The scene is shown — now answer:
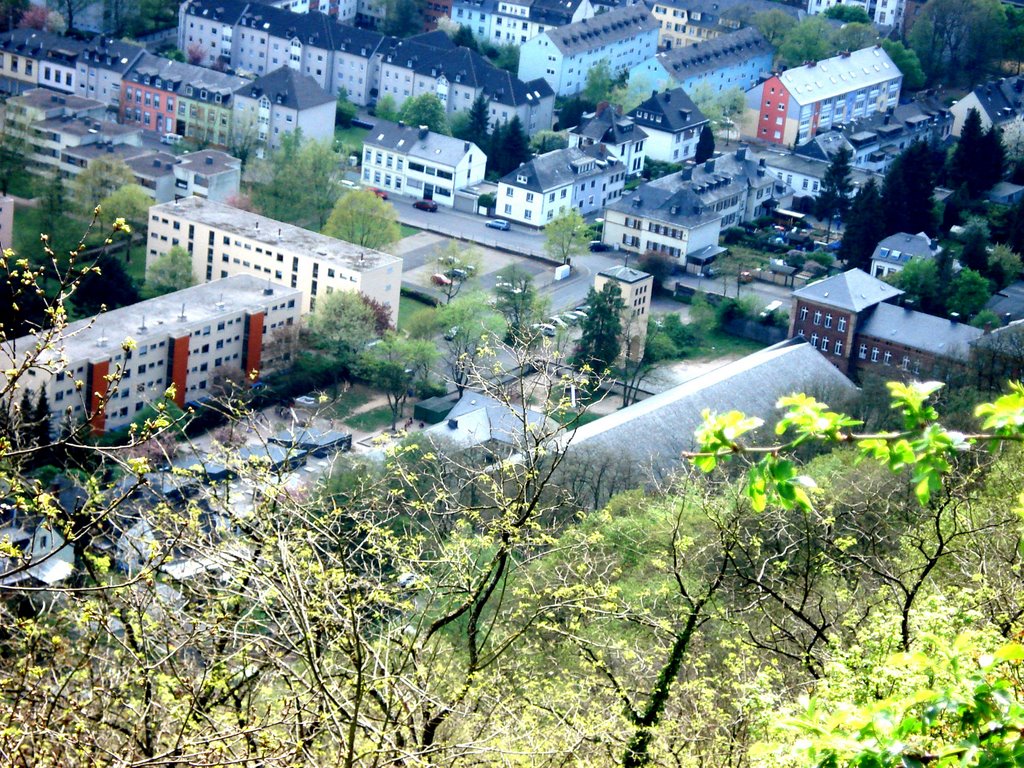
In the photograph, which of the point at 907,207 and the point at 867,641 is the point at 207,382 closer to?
the point at 907,207

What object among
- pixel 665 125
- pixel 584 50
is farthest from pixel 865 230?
pixel 584 50

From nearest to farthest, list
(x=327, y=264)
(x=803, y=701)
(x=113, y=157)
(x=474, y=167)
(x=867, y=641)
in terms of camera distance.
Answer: (x=803, y=701), (x=867, y=641), (x=327, y=264), (x=113, y=157), (x=474, y=167)

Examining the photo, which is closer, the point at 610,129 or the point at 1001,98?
the point at 610,129

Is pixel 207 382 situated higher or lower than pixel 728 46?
lower

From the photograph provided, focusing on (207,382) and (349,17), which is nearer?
(207,382)

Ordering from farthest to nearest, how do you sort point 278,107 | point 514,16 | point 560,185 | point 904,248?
point 514,16
point 278,107
point 560,185
point 904,248

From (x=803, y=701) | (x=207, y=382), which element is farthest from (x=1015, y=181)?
(x=803, y=701)

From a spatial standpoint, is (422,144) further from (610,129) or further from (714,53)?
(714,53)
